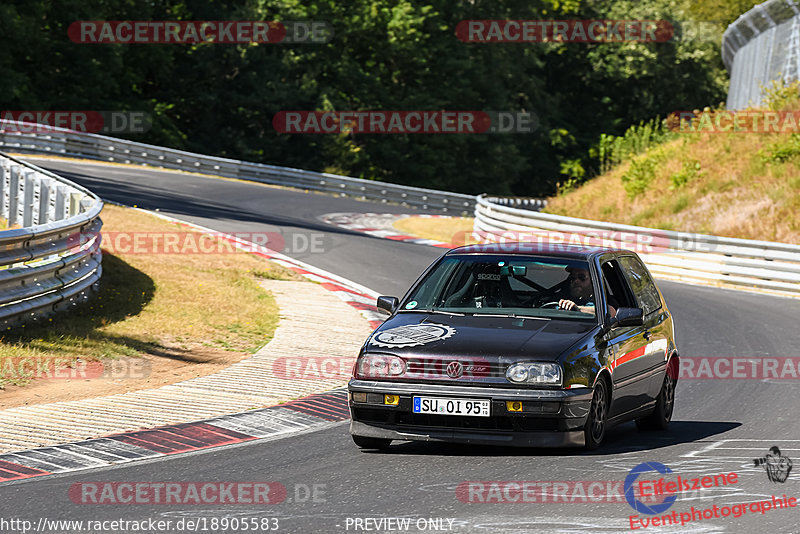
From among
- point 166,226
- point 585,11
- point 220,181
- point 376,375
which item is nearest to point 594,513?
point 376,375

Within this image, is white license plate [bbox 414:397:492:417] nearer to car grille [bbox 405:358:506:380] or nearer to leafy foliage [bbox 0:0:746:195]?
car grille [bbox 405:358:506:380]

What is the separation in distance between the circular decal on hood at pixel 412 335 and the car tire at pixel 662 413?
7.45 ft

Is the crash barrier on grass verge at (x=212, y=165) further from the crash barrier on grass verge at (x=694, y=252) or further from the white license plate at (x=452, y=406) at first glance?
the white license plate at (x=452, y=406)

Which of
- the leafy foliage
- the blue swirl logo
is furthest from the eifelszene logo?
the leafy foliage

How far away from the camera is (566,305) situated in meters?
8.70

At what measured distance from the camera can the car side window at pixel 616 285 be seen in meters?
9.13

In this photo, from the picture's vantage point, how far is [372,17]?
192 ft

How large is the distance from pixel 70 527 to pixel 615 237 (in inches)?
803

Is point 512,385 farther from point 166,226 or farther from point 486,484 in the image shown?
point 166,226

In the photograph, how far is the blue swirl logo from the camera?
253 inches
